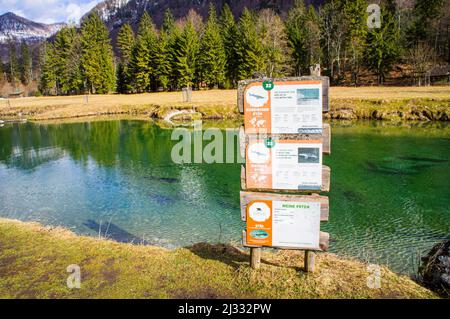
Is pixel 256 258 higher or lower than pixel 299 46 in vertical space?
lower

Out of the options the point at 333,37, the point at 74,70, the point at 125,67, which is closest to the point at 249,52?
the point at 333,37

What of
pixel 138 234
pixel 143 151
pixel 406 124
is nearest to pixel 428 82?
pixel 406 124

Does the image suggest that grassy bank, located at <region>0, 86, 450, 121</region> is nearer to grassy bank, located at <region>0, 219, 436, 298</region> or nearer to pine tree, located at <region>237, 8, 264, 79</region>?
pine tree, located at <region>237, 8, 264, 79</region>

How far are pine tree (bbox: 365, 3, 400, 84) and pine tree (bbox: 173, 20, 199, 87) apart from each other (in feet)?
119

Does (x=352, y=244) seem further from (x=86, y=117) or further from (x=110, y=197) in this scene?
(x=86, y=117)

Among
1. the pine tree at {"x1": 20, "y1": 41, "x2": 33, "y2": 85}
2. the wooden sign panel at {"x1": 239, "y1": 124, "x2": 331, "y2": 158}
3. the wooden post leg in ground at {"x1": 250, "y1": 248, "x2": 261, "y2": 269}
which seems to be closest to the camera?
the wooden sign panel at {"x1": 239, "y1": 124, "x2": 331, "y2": 158}

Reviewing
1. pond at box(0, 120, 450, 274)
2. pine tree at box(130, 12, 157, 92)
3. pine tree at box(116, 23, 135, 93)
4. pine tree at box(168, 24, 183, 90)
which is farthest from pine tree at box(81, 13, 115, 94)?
pond at box(0, 120, 450, 274)

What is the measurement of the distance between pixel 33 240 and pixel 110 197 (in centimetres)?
828

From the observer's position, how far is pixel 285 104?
6.48 metres

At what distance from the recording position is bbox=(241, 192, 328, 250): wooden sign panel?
21.8 ft

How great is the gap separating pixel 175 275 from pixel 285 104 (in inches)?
160

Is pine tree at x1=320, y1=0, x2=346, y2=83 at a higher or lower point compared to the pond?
higher

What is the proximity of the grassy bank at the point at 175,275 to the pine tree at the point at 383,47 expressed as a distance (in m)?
65.6

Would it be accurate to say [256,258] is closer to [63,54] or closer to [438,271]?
[438,271]
